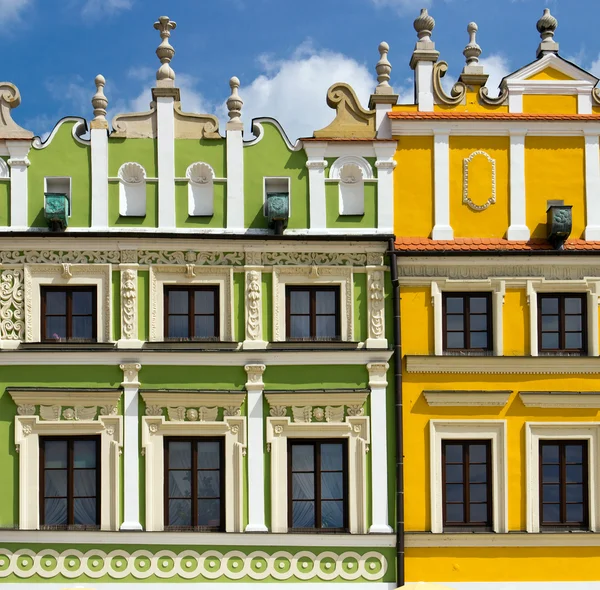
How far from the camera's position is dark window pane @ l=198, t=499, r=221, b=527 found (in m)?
18.7

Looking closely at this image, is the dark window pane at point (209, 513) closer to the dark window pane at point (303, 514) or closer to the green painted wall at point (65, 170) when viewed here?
the dark window pane at point (303, 514)

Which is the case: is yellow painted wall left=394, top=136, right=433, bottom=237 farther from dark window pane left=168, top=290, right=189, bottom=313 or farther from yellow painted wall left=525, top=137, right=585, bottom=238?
dark window pane left=168, top=290, right=189, bottom=313

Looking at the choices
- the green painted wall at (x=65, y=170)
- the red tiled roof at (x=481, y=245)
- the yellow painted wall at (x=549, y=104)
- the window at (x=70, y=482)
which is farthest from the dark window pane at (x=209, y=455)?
the yellow painted wall at (x=549, y=104)

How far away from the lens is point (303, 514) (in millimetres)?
18812

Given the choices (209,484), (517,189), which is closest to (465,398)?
(517,189)

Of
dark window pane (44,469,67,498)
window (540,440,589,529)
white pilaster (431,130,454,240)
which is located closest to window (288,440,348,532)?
window (540,440,589,529)

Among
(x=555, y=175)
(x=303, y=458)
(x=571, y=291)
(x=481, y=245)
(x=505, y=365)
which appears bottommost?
(x=303, y=458)

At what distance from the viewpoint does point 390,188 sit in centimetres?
1952

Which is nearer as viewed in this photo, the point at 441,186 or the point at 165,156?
the point at 165,156

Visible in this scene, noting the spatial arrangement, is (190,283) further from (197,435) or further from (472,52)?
(472,52)

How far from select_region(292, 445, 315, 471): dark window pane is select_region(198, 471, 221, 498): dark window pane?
1406mm

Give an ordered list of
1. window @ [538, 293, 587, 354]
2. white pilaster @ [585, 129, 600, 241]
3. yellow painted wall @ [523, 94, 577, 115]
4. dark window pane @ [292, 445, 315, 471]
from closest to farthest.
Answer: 1. dark window pane @ [292, 445, 315, 471]
2. window @ [538, 293, 587, 354]
3. white pilaster @ [585, 129, 600, 241]
4. yellow painted wall @ [523, 94, 577, 115]

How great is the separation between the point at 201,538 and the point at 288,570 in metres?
1.65

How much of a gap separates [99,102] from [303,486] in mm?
8086
